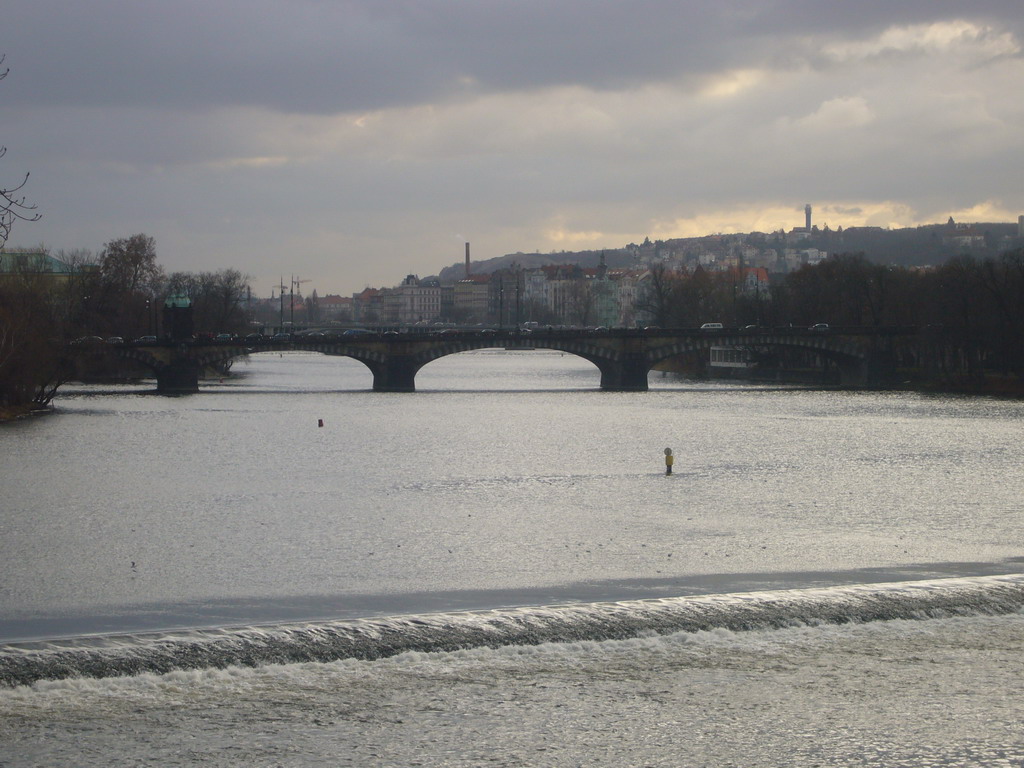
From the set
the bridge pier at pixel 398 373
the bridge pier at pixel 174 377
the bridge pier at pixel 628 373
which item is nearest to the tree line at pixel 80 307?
the bridge pier at pixel 174 377

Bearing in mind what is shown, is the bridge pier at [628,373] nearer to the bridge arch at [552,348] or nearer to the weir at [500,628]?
the bridge arch at [552,348]

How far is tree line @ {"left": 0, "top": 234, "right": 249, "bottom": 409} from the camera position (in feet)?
205

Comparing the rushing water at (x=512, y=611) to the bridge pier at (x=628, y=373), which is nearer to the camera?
the rushing water at (x=512, y=611)

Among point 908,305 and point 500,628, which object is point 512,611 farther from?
point 908,305

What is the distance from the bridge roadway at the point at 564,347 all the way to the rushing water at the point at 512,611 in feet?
163

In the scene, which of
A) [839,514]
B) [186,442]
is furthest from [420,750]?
[186,442]

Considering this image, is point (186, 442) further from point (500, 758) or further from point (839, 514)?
point (500, 758)

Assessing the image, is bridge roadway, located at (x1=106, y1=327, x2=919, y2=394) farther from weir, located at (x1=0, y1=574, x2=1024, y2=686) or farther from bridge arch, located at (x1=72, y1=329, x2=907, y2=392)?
weir, located at (x1=0, y1=574, x2=1024, y2=686)

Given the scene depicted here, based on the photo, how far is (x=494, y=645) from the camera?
18.1 meters

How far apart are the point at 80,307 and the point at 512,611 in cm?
8887

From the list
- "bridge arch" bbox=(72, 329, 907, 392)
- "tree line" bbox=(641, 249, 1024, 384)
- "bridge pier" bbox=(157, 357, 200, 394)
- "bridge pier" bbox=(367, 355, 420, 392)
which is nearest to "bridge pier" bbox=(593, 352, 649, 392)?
"bridge arch" bbox=(72, 329, 907, 392)

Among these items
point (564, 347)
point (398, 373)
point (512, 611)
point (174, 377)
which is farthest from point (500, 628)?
point (174, 377)

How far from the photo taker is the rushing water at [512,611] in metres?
14.6

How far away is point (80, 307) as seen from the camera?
101562 millimetres
